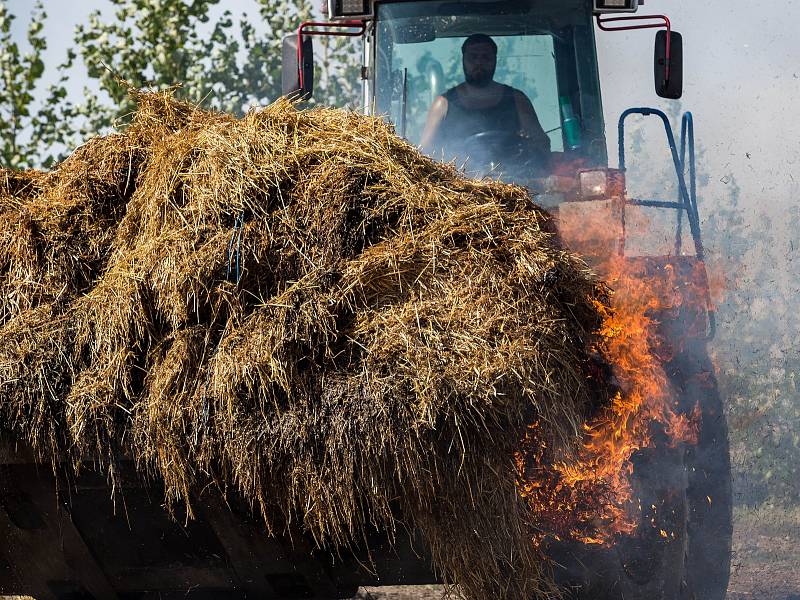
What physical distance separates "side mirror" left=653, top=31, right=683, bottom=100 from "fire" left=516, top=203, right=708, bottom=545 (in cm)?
143

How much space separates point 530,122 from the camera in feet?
18.8

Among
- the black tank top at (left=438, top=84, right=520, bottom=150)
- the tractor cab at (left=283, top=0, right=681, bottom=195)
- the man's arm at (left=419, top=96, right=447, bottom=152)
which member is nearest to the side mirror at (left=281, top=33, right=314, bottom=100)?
the tractor cab at (left=283, top=0, right=681, bottom=195)

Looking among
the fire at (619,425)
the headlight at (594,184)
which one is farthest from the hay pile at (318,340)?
the headlight at (594,184)

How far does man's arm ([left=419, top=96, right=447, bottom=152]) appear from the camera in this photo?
18.6ft

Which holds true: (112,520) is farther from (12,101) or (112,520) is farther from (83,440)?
(12,101)

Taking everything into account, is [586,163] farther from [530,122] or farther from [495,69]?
[495,69]

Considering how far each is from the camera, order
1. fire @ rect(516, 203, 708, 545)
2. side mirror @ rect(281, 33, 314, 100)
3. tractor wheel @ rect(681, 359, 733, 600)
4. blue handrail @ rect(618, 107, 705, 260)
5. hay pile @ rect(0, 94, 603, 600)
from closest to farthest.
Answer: hay pile @ rect(0, 94, 603, 600), fire @ rect(516, 203, 708, 545), tractor wheel @ rect(681, 359, 733, 600), blue handrail @ rect(618, 107, 705, 260), side mirror @ rect(281, 33, 314, 100)

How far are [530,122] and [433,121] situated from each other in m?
0.58

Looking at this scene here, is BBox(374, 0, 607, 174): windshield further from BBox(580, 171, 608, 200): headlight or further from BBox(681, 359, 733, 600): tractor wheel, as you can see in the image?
BBox(681, 359, 733, 600): tractor wheel

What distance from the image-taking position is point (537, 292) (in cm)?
363

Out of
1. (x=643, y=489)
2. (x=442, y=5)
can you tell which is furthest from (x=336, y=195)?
(x=442, y=5)

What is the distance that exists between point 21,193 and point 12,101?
908 cm

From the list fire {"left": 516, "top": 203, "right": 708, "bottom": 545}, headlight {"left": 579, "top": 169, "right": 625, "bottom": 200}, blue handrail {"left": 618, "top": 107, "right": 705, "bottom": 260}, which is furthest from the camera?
blue handrail {"left": 618, "top": 107, "right": 705, "bottom": 260}

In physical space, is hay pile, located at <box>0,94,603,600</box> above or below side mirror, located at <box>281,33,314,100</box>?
below
